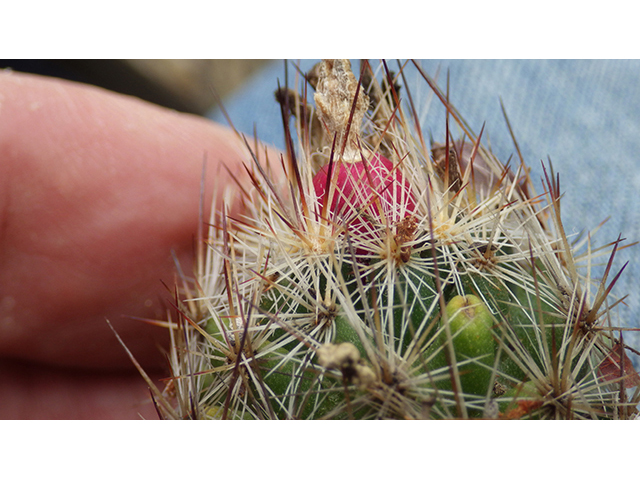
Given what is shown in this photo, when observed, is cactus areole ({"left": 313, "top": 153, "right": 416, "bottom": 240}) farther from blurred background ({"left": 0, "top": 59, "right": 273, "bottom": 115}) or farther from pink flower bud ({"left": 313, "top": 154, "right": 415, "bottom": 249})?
blurred background ({"left": 0, "top": 59, "right": 273, "bottom": 115})

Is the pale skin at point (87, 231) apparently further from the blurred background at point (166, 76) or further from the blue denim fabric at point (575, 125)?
the blurred background at point (166, 76)

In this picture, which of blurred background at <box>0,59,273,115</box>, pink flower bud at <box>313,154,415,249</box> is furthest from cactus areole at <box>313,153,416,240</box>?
blurred background at <box>0,59,273,115</box>

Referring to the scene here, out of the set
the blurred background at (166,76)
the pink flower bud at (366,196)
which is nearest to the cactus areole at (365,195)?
the pink flower bud at (366,196)

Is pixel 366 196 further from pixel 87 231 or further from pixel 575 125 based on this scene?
pixel 575 125

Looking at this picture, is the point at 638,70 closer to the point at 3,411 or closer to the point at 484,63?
the point at 484,63

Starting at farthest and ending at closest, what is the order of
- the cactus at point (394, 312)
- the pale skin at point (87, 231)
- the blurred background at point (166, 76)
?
the blurred background at point (166, 76) < the pale skin at point (87, 231) < the cactus at point (394, 312)
